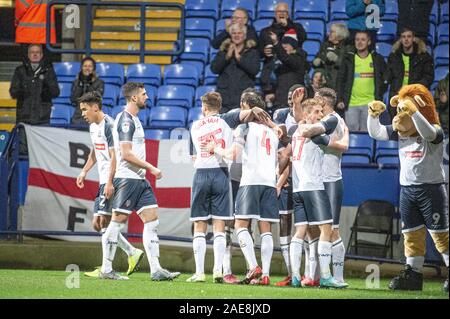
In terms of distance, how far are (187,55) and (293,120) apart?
591cm

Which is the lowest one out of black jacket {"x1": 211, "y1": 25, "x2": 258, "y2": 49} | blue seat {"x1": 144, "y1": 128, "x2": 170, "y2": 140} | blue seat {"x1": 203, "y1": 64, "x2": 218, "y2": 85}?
blue seat {"x1": 144, "y1": 128, "x2": 170, "y2": 140}

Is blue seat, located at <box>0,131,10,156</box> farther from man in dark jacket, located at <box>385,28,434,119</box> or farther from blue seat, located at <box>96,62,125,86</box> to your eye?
man in dark jacket, located at <box>385,28,434,119</box>

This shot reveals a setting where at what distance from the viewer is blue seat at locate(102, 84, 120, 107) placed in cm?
1678

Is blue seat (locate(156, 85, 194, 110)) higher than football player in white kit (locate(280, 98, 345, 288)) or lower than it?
higher

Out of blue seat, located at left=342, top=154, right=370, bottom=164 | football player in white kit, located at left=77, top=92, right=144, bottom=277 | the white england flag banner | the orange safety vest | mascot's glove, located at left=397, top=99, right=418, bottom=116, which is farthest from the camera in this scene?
the orange safety vest

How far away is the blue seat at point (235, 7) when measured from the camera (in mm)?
18250

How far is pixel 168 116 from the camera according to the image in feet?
53.2

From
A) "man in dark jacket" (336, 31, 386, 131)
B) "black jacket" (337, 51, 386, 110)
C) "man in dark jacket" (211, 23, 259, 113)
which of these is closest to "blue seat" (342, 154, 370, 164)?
"man in dark jacket" (336, 31, 386, 131)

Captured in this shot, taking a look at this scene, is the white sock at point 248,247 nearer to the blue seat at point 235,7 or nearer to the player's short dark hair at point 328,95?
the player's short dark hair at point 328,95

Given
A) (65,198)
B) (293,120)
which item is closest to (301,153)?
(293,120)

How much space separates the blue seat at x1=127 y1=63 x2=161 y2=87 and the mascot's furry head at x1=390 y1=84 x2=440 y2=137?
6.72 meters

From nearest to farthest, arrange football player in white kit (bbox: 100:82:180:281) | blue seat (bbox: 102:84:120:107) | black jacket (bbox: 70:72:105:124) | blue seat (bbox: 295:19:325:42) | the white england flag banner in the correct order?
football player in white kit (bbox: 100:82:180:281) < the white england flag banner < black jacket (bbox: 70:72:105:124) < blue seat (bbox: 102:84:120:107) < blue seat (bbox: 295:19:325:42)

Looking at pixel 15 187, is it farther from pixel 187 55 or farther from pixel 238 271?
pixel 187 55

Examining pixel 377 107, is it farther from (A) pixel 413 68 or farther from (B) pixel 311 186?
(A) pixel 413 68
